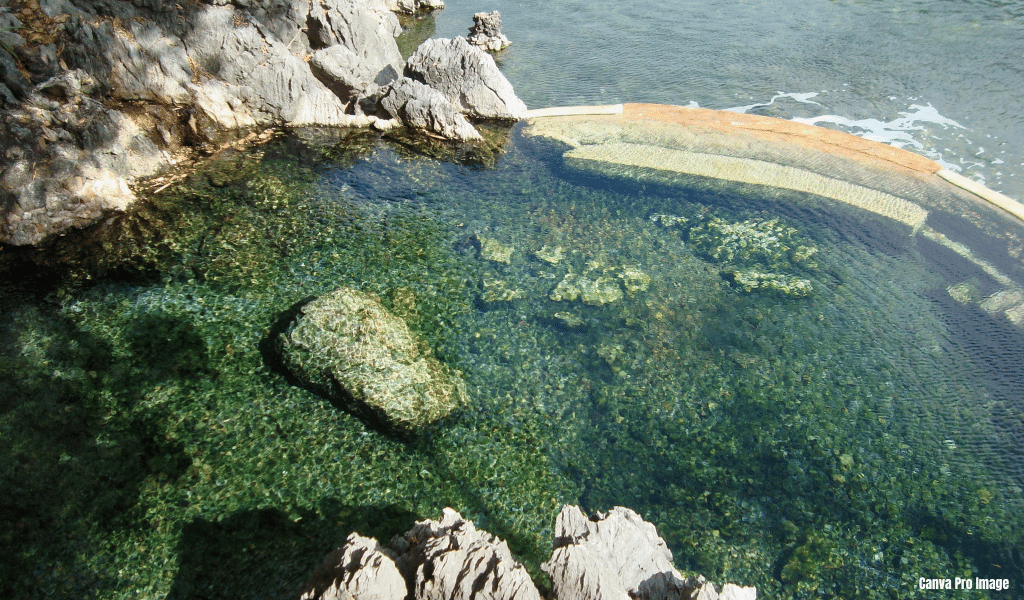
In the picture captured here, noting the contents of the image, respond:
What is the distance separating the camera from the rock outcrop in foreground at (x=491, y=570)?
324 centimetres

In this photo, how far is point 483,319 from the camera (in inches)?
295

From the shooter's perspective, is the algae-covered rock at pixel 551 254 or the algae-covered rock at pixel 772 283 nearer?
the algae-covered rock at pixel 772 283

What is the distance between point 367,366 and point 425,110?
23.3 feet

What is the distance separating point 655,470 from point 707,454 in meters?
0.66

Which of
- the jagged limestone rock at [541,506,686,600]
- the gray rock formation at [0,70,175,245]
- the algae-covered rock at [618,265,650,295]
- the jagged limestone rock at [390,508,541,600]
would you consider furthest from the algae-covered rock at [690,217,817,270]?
the gray rock formation at [0,70,175,245]

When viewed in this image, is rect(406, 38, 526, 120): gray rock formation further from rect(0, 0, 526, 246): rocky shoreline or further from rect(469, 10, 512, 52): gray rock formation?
rect(469, 10, 512, 52): gray rock formation

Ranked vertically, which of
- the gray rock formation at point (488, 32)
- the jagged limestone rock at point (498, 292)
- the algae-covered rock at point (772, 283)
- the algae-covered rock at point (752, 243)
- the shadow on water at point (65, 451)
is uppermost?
the gray rock formation at point (488, 32)

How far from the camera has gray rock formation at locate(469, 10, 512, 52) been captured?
54.4 ft

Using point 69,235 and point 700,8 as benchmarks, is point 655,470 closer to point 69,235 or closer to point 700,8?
point 69,235

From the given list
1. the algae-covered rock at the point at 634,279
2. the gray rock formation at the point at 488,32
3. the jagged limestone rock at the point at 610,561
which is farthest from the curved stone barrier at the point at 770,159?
the jagged limestone rock at the point at 610,561

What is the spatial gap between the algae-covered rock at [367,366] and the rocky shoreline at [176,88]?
14.4 ft

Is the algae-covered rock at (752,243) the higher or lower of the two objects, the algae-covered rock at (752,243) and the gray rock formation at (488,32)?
the lower

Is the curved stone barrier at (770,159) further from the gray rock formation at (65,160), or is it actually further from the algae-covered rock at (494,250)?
the gray rock formation at (65,160)

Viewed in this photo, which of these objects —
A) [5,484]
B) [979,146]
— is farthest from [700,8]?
[5,484]
